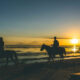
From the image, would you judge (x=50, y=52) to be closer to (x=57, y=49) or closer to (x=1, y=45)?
(x=57, y=49)

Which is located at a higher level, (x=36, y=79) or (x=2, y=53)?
(x=2, y=53)

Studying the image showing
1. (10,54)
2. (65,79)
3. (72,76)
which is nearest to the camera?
(72,76)

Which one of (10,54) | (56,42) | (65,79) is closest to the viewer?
(65,79)

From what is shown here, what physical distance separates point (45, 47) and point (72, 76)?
13.8m

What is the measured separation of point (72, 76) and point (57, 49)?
1424cm

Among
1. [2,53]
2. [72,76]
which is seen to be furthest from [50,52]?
[72,76]

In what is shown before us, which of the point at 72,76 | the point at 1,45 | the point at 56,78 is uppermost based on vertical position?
the point at 1,45

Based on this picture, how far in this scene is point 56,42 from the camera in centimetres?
2047

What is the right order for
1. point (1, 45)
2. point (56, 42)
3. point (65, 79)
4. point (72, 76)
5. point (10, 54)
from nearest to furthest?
point (72, 76) < point (65, 79) < point (1, 45) < point (10, 54) < point (56, 42)

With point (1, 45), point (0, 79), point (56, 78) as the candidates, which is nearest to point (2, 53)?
point (1, 45)

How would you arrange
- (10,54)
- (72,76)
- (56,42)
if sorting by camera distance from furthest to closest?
1. (56,42)
2. (10,54)
3. (72,76)

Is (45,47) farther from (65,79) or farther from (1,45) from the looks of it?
(65,79)

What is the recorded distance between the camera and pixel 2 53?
1577cm

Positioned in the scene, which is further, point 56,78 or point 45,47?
point 45,47
